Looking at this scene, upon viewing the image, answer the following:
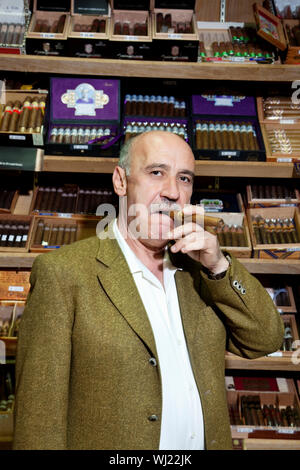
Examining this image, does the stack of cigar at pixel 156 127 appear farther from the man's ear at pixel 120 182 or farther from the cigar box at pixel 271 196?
the man's ear at pixel 120 182

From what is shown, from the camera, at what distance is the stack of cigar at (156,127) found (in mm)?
2488

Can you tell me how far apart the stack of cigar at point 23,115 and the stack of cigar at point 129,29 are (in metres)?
0.59

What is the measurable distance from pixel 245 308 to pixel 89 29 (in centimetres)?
184

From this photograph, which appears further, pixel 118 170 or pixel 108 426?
pixel 118 170

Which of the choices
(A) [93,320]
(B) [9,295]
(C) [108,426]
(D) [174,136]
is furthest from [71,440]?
(B) [9,295]

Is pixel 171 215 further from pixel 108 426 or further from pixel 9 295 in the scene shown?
pixel 9 295

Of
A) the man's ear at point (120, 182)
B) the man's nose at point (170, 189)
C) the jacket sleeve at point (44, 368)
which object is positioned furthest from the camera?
the man's ear at point (120, 182)

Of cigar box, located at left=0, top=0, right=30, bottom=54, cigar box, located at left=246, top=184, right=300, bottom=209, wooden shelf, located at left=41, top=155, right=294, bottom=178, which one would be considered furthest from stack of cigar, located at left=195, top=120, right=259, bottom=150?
cigar box, located at left=0, top=0, right=30, bottom=54

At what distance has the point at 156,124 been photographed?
102 inches

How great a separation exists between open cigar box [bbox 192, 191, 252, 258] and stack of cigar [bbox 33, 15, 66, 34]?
1.24 metres

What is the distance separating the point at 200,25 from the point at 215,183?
0.99 meters

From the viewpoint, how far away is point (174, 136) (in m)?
1.58

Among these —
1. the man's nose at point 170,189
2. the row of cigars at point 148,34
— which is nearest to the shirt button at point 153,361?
the man's nose at point 170,189

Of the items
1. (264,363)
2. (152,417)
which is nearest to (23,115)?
(152,417)
